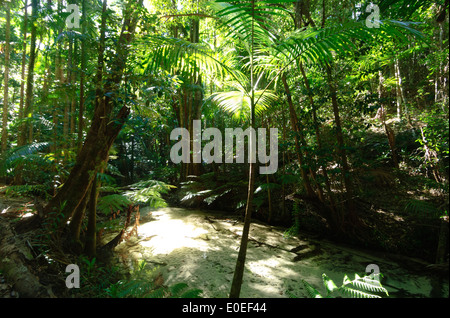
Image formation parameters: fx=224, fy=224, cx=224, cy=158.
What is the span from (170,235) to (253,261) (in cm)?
168

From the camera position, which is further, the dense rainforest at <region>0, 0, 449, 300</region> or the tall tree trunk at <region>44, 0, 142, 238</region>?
the tall tree trunk at <region>44, 0, 142, 238</region>

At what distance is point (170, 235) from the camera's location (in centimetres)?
396

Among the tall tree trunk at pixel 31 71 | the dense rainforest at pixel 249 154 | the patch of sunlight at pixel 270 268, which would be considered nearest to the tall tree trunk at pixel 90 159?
the dense rainforest at pixel 249 154

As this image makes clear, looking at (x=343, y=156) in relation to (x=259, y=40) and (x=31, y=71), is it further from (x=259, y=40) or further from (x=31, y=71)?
(x=31, y=71)

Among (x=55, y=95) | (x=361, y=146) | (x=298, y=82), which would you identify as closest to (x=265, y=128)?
(x=298, y=82)

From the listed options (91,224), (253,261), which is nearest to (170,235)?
(91,224)

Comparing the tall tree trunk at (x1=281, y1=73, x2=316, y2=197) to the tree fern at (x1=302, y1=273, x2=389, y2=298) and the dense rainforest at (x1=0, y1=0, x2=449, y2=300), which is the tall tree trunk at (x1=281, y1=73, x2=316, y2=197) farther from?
the tree fern at (x1=302, y1=273, x2=389, y2=298)

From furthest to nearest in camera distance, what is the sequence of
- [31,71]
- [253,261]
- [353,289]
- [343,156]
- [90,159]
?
[31,71] < [343,156] < [253,261] < [90,159] < [353,289]

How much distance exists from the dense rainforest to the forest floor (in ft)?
0.10

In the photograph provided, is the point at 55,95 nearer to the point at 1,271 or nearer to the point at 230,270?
the point at 1,271

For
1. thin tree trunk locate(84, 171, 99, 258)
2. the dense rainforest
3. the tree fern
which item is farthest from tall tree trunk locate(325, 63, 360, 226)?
thin tree trunk locate(84, 171, 99, 258)

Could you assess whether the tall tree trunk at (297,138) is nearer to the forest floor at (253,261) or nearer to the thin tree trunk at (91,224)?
the forest floor at (253,261)

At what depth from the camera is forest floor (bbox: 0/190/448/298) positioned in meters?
2.17

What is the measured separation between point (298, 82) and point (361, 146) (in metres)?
2.28
